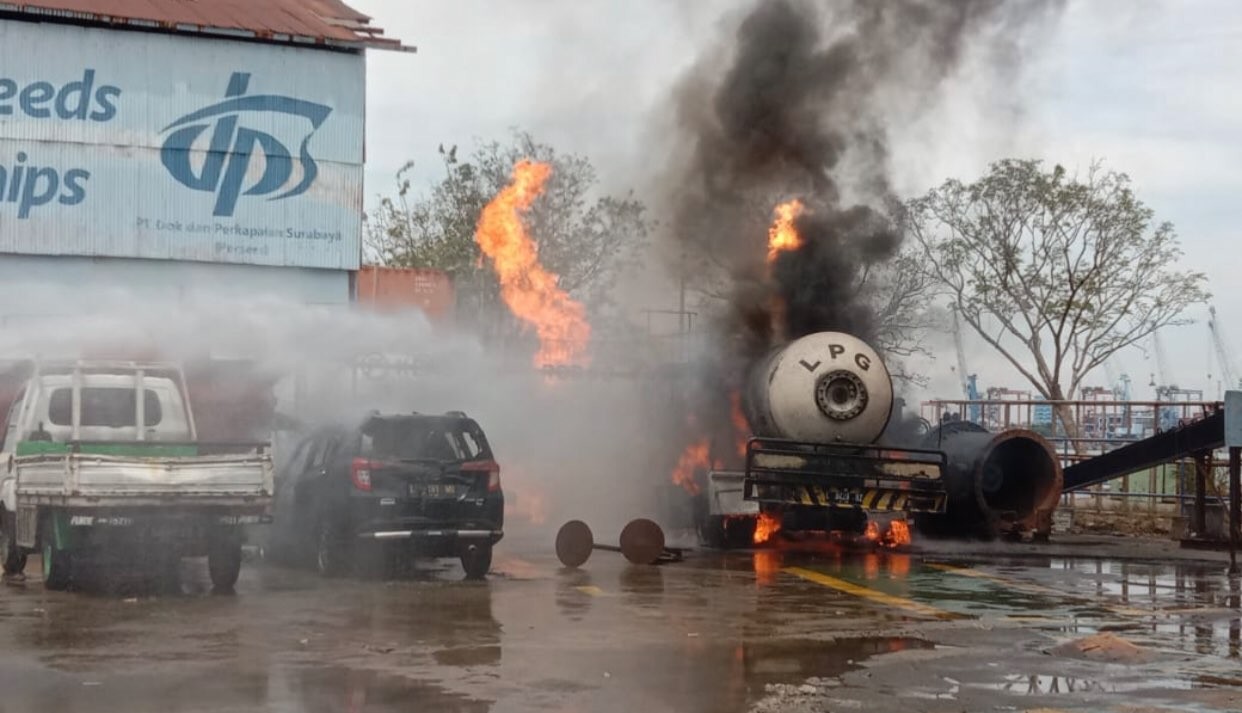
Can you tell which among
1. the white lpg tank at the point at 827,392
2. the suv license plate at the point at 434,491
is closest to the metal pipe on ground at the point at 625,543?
the suv license plate at the point at 434,491

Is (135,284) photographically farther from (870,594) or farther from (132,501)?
(870,594)

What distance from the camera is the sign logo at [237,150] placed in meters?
27.3

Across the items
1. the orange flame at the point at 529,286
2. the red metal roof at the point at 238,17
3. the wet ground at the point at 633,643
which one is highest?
the red metal roof at the point at 238,17

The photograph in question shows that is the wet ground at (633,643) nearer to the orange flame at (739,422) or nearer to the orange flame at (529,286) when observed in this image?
the orange flame at (739,422)

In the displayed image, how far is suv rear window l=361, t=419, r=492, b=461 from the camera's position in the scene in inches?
617

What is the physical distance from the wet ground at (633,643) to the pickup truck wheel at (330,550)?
37cm

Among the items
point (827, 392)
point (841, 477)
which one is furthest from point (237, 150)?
point (841, 477)

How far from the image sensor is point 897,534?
2006cm

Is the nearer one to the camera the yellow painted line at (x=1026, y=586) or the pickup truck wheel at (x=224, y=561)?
the yellow painted line at (x=1026, y=586)

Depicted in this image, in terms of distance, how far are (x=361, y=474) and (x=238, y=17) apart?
15418mm

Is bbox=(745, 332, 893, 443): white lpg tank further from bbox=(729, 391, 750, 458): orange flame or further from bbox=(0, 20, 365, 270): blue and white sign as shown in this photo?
bbox=(0, 20, 365, 270): blue and white sign

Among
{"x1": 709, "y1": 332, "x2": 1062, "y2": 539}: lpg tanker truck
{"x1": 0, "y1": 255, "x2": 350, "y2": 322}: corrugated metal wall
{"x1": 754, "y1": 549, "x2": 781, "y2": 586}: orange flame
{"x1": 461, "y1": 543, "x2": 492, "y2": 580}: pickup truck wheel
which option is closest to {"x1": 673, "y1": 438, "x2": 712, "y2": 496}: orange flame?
{"x1": 709, "y1": 332, "x2": 1062, "y2": 539}: lpg tanker truck

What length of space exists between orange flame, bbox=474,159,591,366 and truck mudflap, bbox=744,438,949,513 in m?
5.91

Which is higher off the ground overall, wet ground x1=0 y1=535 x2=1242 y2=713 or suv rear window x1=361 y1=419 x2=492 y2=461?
suv rear window x1=361 y1=419 x2=492 y2=461
